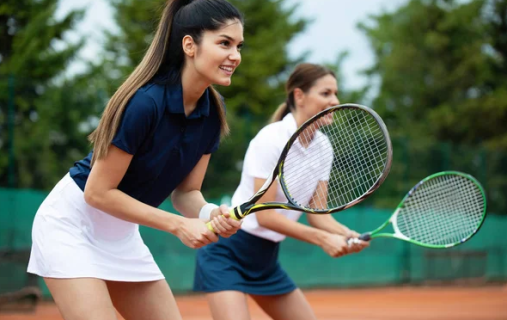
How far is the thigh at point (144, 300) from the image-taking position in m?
3.01

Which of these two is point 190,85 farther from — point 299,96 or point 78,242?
point 299,96

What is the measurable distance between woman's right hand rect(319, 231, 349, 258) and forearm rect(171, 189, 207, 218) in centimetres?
102

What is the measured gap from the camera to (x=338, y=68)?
27734mm

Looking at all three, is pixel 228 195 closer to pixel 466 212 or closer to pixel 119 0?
pixel 466 212

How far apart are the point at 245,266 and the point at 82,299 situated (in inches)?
57.5

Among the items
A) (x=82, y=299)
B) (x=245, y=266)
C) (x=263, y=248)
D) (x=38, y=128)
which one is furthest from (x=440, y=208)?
(x=38, y=128)

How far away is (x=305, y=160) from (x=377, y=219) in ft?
35.5

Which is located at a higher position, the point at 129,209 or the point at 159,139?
the point at 159,139

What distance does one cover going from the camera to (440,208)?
17.0ft

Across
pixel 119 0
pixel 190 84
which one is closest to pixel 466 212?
pixel 190 84

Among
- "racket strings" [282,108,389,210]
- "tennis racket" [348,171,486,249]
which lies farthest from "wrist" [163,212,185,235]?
"tennis racket" [348,171,486,249]

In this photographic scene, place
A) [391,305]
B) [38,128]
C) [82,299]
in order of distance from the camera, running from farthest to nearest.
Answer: [391,305], [38,128], [82,299]

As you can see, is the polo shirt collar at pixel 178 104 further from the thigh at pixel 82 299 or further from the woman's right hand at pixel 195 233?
the thigh at pixel 82 299

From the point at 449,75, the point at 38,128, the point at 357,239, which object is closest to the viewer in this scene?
the point at 357,239
